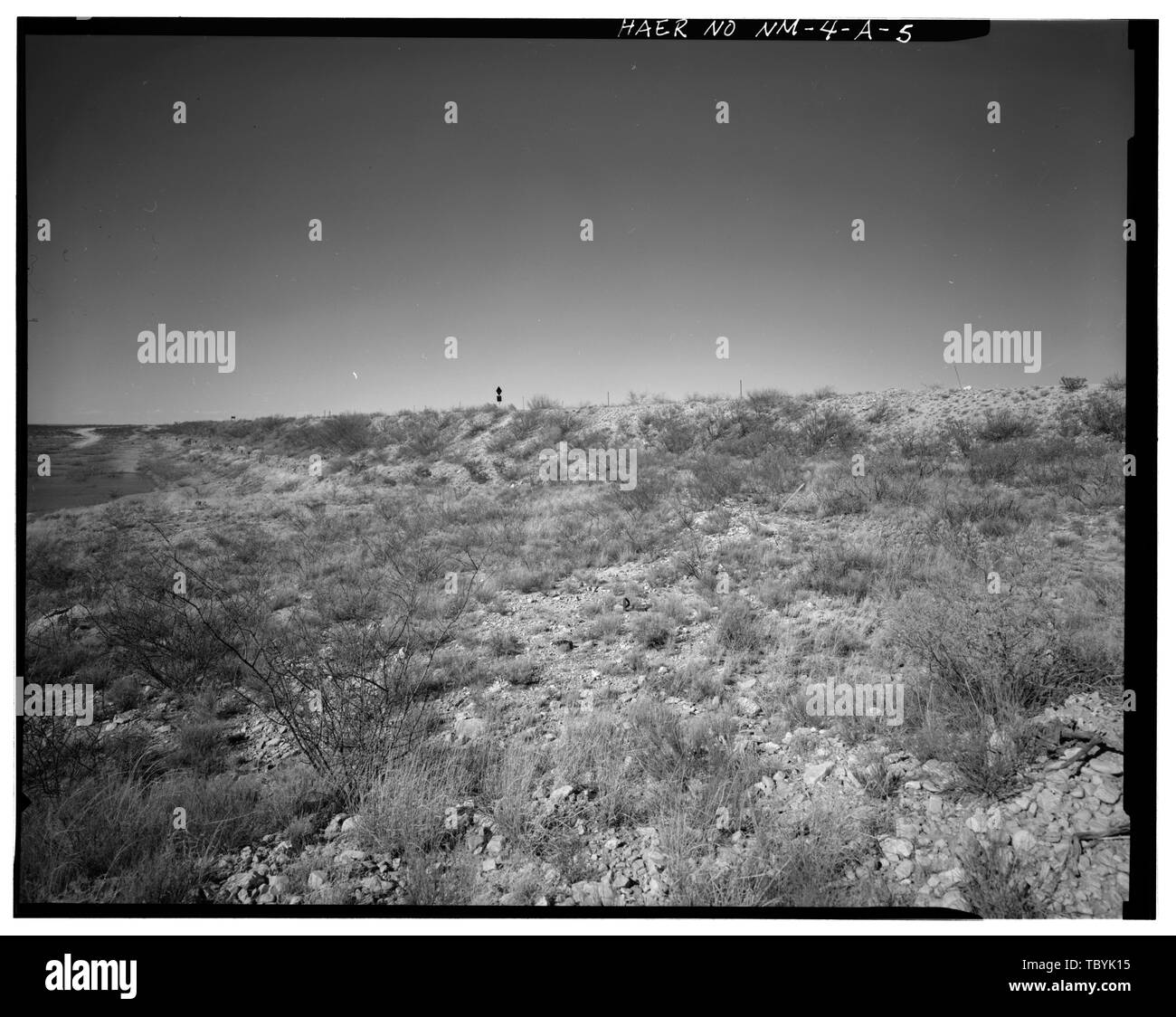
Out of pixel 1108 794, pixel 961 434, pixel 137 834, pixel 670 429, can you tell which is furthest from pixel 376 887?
pixel 961 434

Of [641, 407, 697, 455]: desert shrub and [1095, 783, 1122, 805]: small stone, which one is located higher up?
[641, 407, 697, 455]: desert shrub

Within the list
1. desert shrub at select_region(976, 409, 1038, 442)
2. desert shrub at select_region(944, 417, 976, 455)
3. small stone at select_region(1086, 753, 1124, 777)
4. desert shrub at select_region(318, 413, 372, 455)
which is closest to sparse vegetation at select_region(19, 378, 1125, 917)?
small stone at select_region(1086, 753, 1124, 777)

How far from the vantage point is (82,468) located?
22.9ft

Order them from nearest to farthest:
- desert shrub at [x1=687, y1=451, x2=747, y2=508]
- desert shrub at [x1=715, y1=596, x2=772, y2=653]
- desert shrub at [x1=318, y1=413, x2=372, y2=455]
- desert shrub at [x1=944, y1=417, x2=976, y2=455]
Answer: desert shrub at [x1=715, y1=596, x2=772, y2=653] → desert shrub at [x1=687, y1=451, x2=747, y2=508] → desert shrub at [x1=944, y1=417, x2=976, y2=455] → desert shrub at [x1=318, y1=413, x2=372, y2=455]

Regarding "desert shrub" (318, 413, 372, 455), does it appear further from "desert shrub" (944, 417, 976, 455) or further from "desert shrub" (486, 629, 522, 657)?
"desert shrub" (944, 417, 976, 455)

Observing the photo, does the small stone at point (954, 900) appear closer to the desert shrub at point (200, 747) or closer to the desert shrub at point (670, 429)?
the desert shrub at point (200, 747)

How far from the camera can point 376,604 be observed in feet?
16.5

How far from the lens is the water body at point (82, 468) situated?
3170mm

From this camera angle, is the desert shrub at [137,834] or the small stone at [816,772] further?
the small stone at [816,772]

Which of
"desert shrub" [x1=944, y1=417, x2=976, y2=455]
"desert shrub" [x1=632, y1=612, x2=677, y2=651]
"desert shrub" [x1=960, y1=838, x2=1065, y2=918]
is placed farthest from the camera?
"desert shrub" [x1=944, y1=417, x2=976, y2=455]

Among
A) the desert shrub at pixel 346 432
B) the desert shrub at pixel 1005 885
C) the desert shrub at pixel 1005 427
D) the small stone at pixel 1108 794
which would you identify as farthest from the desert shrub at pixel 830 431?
the desert shrub at pixel 346 432

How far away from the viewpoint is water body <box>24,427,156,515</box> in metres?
3.17

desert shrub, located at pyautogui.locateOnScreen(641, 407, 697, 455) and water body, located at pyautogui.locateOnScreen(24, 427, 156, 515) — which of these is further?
desert shrub, located at pyautogui.locateOnScreen(641, 407, 697, 455)
